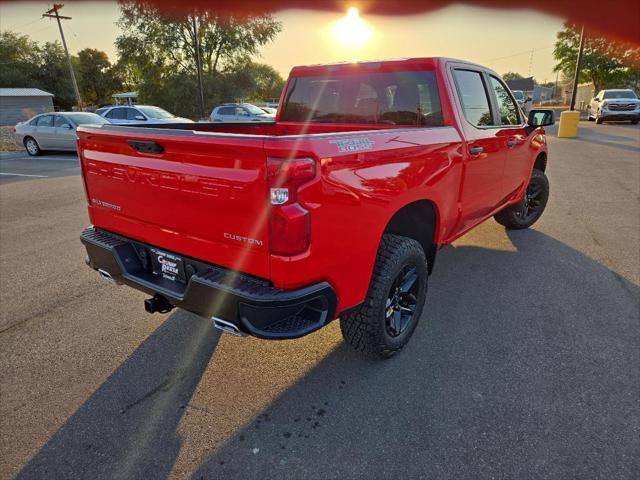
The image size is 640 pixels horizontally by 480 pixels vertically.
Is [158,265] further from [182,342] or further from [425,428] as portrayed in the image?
[425,428]

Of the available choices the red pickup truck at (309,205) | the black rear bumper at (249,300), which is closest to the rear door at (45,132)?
the red pickup truck at (309,205)

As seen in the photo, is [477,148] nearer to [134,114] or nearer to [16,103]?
[134,114]

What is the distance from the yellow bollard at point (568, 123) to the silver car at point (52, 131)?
59.0ft

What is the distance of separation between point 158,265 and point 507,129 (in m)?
3.43

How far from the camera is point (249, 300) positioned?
199 cm

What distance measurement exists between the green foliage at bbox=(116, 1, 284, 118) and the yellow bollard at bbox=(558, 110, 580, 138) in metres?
26.8

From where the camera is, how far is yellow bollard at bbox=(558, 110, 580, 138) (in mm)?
17191

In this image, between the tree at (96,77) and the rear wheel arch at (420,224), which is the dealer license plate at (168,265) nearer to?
the rear wheel arch at (420,224)

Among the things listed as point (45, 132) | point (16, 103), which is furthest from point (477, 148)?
point (16, 103)

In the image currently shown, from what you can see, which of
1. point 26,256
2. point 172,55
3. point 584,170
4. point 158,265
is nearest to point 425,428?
point 158,265

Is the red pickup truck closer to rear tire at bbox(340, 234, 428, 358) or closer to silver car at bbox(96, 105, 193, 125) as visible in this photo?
rear tire at bbox(340, 234, 428, 358)

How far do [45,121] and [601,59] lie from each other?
51.2 metres

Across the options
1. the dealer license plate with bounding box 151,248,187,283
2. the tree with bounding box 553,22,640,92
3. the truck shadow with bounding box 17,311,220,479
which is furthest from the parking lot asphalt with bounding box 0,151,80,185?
the tree with bounding box 553,22,640,92

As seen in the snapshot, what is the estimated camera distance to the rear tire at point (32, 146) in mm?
14609
